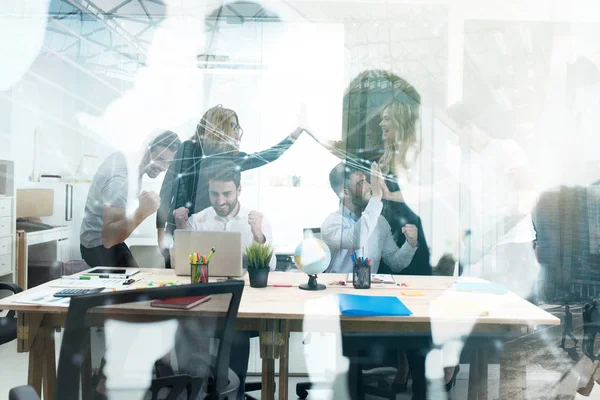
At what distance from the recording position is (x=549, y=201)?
9.61 feet

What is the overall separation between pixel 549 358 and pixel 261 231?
180 cm

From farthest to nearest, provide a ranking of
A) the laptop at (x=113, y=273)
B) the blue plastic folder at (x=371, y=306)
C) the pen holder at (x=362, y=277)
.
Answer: the laptop at (x=113, y=273)
the pen holder at (x=362, y=277)
the blue plastic folder at (x=371, y=306)

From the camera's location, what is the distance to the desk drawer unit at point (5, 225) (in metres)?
3.10

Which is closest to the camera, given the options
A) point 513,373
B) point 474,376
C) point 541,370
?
point 474,376

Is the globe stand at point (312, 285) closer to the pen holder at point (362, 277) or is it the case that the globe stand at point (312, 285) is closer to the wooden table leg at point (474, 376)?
the pen holder at point (362, 277)

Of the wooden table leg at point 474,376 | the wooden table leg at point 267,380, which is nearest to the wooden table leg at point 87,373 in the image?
the wooden table leg at point 267,380

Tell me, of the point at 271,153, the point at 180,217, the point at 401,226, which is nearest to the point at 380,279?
the point at 401,226

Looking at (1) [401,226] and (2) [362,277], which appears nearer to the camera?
(2) [362,277]

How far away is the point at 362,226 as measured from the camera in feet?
10.2

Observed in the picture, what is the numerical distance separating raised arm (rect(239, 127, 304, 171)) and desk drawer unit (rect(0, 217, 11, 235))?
1551mm

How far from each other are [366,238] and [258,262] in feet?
3.76

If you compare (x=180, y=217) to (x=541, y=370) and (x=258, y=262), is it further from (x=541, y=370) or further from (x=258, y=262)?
(x=541, y=370)

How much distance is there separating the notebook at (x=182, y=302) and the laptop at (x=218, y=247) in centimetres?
98

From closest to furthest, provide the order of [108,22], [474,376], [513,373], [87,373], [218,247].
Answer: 1. [87,373]
2. [218,247]
3. [474,376]
4. [513,373]
5. [108,22]
